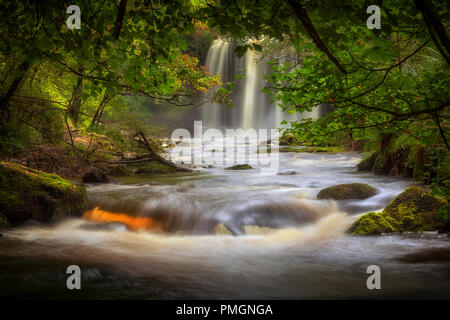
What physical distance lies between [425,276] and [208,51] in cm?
3447

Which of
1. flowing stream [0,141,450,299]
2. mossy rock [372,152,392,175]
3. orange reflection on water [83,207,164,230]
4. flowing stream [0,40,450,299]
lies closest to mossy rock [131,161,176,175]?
flowing stream [0,40,450,299]

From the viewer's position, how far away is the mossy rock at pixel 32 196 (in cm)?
577

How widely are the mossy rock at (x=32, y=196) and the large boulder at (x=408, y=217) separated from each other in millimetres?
5784

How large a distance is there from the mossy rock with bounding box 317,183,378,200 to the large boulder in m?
1.68

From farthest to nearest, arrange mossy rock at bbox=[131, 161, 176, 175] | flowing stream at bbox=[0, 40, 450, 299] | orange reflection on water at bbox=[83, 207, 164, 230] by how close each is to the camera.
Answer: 1. mossy rock at bbox=[131, 161, 176, 175]
2. orange reflection on water at bbox=[83, 207, 164, 230]
3. flowing stream at bbox=[0, 40, 450, 299]

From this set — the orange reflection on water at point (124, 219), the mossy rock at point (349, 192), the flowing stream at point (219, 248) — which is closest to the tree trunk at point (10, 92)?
the flowing stream at point (219, 248)

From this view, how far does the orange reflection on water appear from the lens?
6682 mm

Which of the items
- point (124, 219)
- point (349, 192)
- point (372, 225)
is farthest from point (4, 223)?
point (349, 192)

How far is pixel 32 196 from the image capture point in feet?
19.7

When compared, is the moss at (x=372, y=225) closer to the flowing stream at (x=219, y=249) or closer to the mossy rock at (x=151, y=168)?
the flowing stream at (x=219, y=249)

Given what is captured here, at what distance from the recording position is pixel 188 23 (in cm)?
278

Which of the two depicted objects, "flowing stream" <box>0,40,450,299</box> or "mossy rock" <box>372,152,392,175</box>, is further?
"mossy rock" <box>372,152,392,175</box>

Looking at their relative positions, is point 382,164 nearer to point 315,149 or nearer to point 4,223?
point 315,149

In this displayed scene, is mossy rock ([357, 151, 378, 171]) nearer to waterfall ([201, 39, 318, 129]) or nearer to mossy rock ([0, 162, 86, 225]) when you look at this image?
mossy rock ([0, 162, 86, 225])
